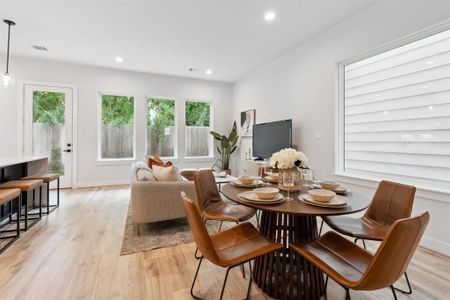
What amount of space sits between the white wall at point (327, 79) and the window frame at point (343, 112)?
0.04 m

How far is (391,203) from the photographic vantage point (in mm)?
1712

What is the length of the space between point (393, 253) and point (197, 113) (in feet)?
18.7

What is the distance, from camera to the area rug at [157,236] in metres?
2.32

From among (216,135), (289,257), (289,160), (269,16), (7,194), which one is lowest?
(289,257)

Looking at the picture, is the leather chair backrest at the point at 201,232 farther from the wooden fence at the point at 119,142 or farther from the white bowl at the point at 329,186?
the wooden fence at the point at 119,142

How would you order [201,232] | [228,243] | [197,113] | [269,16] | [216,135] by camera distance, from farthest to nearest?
[197,113]
[216,135]
[269,16]
[228,243]
[201,232]

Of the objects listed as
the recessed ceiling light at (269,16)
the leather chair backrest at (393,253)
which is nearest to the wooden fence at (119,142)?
the recessed ceiling light at (269,16)

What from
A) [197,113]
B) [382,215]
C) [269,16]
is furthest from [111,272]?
[197,113]

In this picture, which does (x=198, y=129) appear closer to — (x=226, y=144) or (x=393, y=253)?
(x=226, y=144)

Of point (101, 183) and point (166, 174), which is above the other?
point (166, 174)

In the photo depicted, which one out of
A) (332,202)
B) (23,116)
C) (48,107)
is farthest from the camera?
(48,107)

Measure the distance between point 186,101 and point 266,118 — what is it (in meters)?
2.38

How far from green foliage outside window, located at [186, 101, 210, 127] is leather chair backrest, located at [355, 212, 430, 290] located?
219 inches

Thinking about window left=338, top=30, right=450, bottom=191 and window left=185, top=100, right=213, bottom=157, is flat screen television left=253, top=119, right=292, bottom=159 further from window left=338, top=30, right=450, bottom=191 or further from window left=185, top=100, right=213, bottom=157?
window left=185, top=100, right=213, bottom=157
